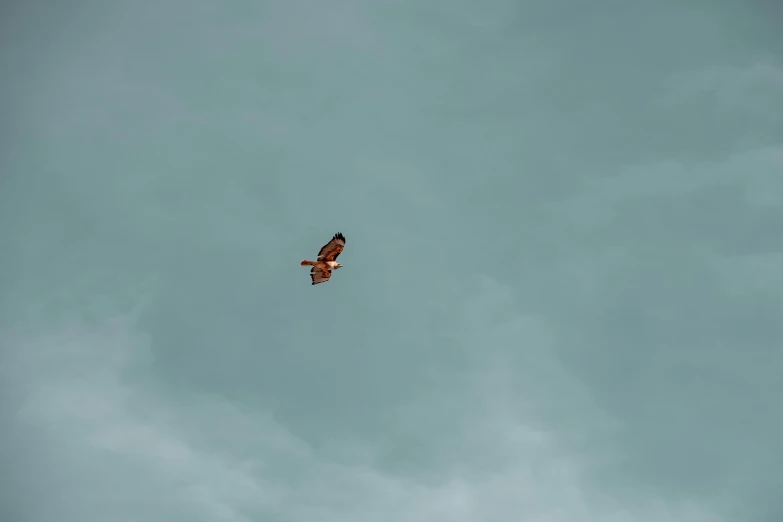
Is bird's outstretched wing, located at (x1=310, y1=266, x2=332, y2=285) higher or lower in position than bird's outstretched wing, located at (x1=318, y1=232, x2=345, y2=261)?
lower

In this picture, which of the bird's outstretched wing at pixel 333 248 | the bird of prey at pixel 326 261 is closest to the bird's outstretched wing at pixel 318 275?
the bird of prey at pixel 326 261

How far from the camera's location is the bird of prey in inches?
3733

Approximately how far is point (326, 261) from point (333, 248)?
5.32 ft

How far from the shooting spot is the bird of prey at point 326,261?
94.8m

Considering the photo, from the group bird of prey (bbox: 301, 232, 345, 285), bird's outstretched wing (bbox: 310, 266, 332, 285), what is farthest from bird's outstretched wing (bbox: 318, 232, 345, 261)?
bird's outstretched wing (bbox: 310, 266, 332, 285)

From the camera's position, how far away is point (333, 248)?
95.2m

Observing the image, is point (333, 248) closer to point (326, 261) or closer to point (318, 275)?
point (326, 261)

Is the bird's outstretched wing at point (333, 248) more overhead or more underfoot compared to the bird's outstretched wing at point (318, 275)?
more overhead

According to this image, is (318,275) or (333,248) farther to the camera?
(318,275)

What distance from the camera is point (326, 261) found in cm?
9594

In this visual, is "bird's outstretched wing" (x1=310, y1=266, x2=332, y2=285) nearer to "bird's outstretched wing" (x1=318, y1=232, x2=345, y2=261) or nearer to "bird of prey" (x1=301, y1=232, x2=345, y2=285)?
"bird of prey" (x1=301, y1=232, x2=345, y2=285)

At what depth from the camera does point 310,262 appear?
9519 centimetres

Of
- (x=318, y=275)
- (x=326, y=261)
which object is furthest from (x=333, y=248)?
(x=318, y=275)

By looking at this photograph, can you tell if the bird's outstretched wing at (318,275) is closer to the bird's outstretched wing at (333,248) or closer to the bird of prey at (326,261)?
the bird of prey at (326,261)
